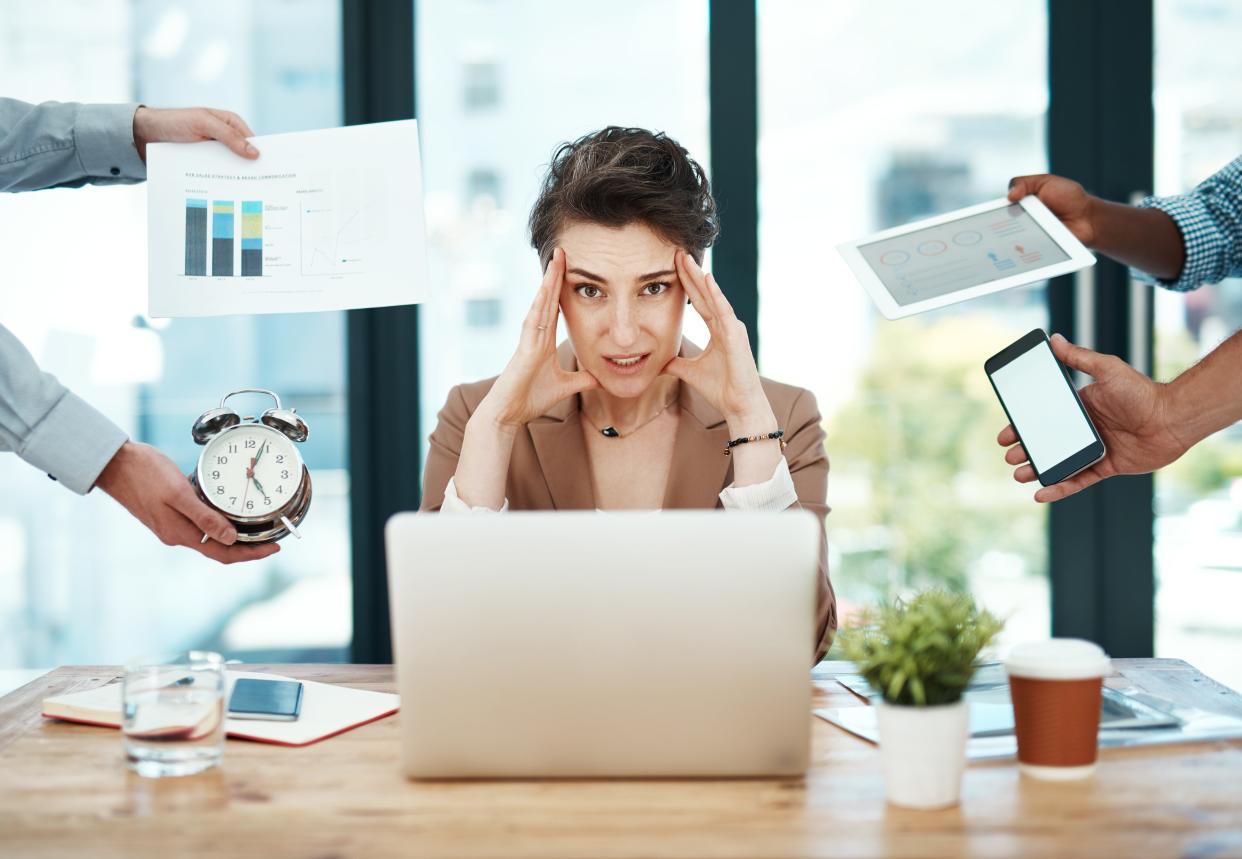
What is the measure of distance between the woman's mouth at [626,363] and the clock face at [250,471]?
656 mm

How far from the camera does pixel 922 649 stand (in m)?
1.04

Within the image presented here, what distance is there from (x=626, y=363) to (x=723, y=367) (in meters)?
0.17

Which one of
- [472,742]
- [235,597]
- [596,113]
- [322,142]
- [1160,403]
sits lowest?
[235,597]

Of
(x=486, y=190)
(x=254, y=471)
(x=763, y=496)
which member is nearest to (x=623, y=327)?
(x=763, y=496)

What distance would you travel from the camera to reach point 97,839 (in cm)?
101

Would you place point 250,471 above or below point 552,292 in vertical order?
below

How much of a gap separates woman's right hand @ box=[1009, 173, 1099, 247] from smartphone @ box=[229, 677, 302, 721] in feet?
5.30

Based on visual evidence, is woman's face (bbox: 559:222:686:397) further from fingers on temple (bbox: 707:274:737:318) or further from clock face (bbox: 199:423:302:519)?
clock face (bbox: 199:423:302:519)

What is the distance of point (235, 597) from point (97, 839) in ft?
6.64

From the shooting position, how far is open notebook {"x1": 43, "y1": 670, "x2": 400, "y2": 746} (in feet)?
4.24

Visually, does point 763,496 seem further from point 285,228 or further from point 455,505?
point 285,228

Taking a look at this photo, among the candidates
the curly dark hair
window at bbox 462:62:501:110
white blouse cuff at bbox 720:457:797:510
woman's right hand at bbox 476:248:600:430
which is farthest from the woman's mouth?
window at bbox 462:62:501:110

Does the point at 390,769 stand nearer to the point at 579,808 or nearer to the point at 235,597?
the point at 579,808

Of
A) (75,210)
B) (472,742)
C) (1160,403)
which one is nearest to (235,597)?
(75,210)
